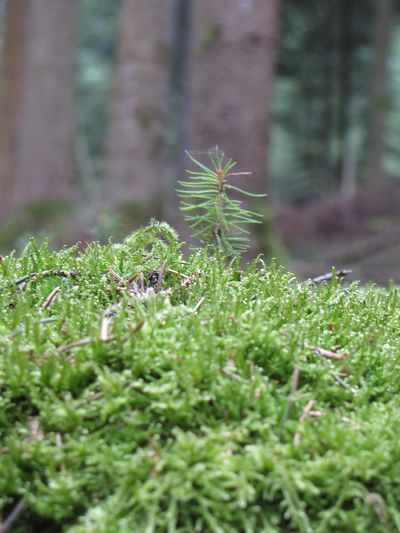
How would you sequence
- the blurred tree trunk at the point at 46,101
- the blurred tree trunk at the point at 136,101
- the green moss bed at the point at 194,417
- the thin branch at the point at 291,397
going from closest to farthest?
the green moss bed at the point at 194,417 < the thin branch at the point at 291,397 < the blurred tree trunk at the point at 136,101 < the blurred tree trunk at the point at 46,101

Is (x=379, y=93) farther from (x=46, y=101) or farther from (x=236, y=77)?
(x=236, y=77)

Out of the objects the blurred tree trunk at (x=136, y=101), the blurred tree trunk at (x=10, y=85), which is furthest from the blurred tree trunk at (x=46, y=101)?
the blurred tree trunk at (x=136, y=101)

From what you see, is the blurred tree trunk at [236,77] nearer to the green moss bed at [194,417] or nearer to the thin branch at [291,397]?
the green moss bed at [194,417]

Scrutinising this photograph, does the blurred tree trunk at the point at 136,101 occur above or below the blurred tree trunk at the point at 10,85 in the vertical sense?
below

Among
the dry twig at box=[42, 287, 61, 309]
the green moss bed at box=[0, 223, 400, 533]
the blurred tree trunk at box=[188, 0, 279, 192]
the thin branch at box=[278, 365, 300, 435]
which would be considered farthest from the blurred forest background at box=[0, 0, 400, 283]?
the thin branch at box=[278, 365, 300, 435]

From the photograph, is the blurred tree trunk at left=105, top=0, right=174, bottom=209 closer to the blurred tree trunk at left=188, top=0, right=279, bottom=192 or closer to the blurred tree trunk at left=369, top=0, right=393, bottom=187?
the blurred tree trunk at left=188, top=0, right=279, bottom=192

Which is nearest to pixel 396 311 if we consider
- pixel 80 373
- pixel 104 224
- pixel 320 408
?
pixel 320 408
